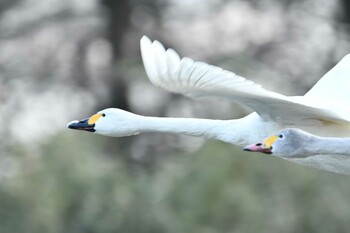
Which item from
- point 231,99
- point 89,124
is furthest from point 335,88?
point 89,124

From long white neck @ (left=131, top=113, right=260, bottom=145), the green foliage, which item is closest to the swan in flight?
long white neck @ (left=131, top=113, right=260, bottom=145)

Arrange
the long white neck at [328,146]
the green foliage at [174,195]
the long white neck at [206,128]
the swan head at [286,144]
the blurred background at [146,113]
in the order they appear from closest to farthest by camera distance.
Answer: the long white neck at [328,146] < the swan head at [286,144] < the long white neck at [206,128] < the green foliage at [174,195] < the blurred background at [146,113]

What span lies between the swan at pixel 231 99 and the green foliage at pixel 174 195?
10.8 feet

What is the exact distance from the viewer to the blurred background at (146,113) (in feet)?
45.0

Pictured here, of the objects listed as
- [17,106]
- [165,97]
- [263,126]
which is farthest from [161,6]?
[263,126]

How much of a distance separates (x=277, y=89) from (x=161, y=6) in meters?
5.74

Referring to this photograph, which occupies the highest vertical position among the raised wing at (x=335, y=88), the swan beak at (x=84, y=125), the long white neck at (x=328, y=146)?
the raised wing at (x=335, y=88)

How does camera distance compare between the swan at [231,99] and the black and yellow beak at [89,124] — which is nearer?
the swan at [231,99]

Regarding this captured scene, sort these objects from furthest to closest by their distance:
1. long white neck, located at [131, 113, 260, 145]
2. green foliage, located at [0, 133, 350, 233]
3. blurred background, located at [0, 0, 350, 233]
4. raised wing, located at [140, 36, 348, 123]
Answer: blurred background, located at [0, 0, 350, 233]
green foliage, located at [0, 133, 350, 233]
long white neck, located at [131, 113, 260, 145]
raised wing, located at [140, 36, 348, 123]

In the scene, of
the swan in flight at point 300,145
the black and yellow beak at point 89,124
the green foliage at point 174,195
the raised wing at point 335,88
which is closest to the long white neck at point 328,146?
the swan in flight at point 300,145

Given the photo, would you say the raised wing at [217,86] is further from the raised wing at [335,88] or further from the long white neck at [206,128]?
the raised wing at [335,88]

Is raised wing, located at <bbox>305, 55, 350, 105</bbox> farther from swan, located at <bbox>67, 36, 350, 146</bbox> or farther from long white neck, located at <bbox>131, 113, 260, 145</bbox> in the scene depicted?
long white neck, located at <bbox>131, 113, 260, 145</bbox>

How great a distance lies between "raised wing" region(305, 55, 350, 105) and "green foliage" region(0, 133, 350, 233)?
320 centimetres

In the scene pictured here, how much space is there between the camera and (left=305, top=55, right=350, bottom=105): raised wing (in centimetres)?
1014
